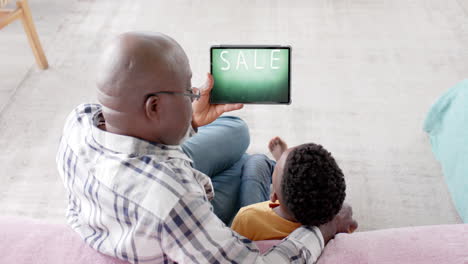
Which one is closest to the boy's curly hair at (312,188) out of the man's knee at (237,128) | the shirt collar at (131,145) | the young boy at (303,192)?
the young boy at (303,192)

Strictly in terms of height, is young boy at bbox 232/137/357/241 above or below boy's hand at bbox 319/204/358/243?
above

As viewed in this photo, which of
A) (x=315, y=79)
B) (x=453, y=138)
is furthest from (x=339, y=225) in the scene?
(x=315, y=79)

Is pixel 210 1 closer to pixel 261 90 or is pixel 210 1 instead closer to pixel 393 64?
pixel 393 64

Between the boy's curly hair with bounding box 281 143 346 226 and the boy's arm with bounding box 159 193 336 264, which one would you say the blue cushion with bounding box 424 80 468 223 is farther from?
the boy's arm with bounding box 159 193 336 264

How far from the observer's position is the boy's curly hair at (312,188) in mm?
1114

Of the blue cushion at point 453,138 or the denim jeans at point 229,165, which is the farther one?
the blue cushion at point 453,138

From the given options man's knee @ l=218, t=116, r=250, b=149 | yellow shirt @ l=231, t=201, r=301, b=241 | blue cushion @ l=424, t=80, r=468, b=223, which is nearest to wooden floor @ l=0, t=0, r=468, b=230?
blue cushion @ l=424, t=80, r=468, b=223

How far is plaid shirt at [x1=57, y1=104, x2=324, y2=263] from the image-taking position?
2.93 ft

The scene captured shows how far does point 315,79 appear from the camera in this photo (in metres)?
2.36

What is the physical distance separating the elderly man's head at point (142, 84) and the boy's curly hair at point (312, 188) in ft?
1.02

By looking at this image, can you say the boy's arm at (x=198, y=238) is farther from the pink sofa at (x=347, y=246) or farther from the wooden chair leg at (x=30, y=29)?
the wooden chair leg at (x=30, y=29)

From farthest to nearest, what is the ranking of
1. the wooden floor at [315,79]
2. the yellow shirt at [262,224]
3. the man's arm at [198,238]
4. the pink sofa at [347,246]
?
the wooden floor at [315,79], the yellow shirt at [262,224], the pink sofa at [347,246], the man's arm at [198,238]

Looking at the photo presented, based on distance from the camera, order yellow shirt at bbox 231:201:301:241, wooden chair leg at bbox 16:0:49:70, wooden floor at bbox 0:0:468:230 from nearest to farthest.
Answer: yellow shirt at bbox 231:201:301:241 → wooden floor at bbox 0:0:468:230 → wooden chair leg at bbox 16:0:49:70

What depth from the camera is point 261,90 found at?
1.43m
